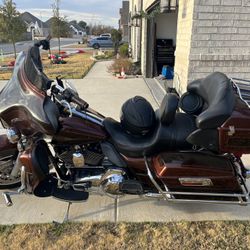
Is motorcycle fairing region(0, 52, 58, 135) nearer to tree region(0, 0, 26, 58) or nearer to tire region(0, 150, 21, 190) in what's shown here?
tire region(0, 150, 21, 190)

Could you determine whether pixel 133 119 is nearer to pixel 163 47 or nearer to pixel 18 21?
pixel 163 47

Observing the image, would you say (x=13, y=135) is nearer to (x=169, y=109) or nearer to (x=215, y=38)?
(x=169, y=109)

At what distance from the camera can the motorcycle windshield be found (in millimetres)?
2336

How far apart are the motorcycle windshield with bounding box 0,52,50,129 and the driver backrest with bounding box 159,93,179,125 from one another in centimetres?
93

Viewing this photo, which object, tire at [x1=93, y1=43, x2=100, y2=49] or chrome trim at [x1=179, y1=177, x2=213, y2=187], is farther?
tire at [x1=93, y1=43, x2=100, y2=49]

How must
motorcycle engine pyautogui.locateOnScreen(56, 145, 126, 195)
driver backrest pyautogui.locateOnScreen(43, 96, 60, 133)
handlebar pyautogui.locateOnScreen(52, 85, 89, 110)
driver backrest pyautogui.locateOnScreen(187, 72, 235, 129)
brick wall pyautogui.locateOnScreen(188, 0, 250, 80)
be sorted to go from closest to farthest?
1. driver backrest pyautogui.locateOnScreen(187, 72, 235, 129)
2. driver backrest pyautogui.locateOnScreen(43, 96, 60, 133)
3. handlebar pyautogui.locateOnScreen(52, 85, 89, 110)
4. motorcycle engine pyautogui.locateOnScreen(56, 145, 126, 195)
5. brick wall pyautogui.locateOnScreen(188, 0, 250, 80)

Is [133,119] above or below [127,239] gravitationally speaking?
above

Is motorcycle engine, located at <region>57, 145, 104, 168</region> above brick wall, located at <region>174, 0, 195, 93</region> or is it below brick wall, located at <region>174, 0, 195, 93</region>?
below

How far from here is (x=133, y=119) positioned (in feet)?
8.00

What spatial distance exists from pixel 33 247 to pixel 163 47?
9.36m

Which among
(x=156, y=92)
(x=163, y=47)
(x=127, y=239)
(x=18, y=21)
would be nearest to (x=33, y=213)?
(x=127, y=239)

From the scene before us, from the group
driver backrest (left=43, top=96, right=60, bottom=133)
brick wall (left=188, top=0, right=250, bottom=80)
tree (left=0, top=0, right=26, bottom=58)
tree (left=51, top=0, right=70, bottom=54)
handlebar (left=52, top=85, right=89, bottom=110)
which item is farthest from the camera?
tree (left=51, top=0, right=70, bottom=54)

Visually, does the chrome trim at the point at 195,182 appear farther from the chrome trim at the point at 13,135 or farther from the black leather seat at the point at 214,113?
the chrome trim at the point at 13,135

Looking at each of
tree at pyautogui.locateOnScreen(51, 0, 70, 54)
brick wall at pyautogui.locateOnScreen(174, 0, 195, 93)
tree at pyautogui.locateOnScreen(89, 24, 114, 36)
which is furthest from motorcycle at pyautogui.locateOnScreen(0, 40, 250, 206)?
tree at pyautogui.locateOnScreen(89, 24, 114, 36)
